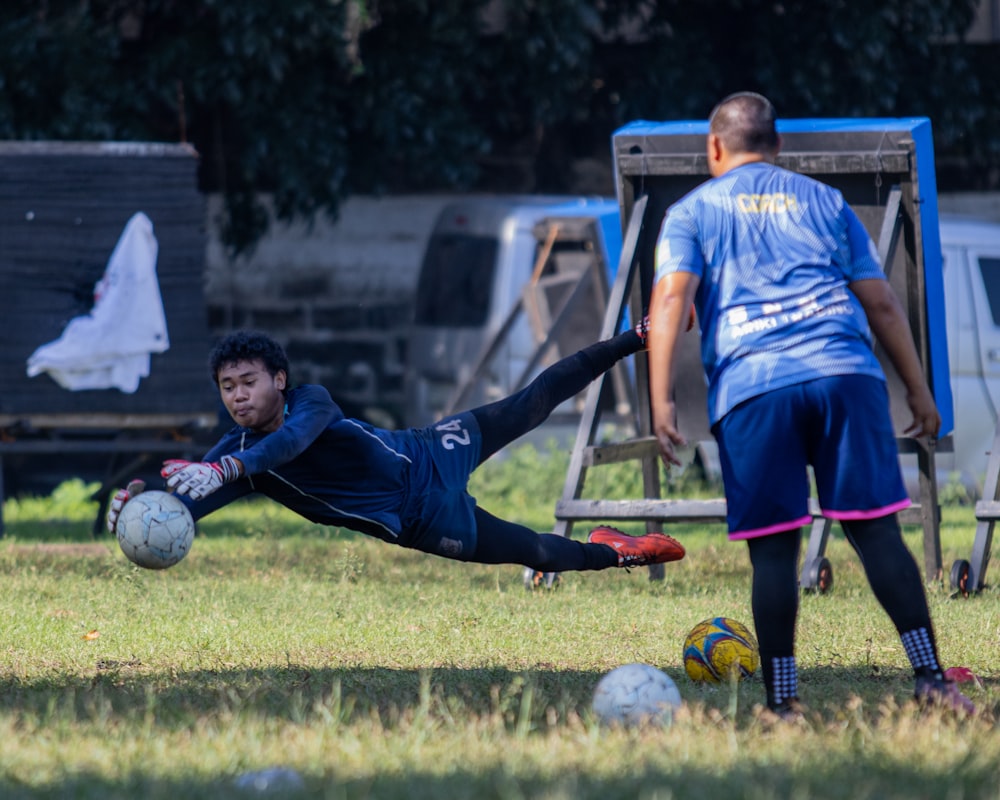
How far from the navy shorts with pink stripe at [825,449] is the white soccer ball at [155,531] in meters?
1.88

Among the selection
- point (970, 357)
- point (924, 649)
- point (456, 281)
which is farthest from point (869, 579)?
point (456, 281)

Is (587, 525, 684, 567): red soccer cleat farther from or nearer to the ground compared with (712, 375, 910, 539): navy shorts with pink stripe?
nearer to the ground

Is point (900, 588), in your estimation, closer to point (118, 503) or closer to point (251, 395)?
point (251, 395)

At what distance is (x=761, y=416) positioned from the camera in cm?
457

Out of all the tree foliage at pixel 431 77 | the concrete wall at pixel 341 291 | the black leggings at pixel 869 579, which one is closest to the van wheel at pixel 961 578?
the black leggings at pixel 869 579

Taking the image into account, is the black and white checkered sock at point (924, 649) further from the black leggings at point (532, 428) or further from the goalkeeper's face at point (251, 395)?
the goalkeeper's face at point (251, 395)

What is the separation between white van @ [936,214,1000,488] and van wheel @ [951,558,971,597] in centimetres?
454

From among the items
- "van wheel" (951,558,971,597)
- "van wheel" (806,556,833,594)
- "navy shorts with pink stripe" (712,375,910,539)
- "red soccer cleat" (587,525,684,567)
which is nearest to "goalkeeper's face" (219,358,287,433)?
"red soccer cleat" (587,525,684,567)

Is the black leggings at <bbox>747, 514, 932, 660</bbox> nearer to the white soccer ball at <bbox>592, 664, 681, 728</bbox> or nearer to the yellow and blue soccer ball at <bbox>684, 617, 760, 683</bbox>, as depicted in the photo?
the white soccer ball at <bbox>592, 664, 681, 728</bbox>

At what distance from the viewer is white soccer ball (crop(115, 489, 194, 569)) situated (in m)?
5.18

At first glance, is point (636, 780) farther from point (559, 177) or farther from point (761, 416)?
point (559, 177)

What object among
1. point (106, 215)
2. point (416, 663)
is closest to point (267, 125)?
point (106, 215)

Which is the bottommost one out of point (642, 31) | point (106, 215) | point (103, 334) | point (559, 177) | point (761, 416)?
point (761, 416)

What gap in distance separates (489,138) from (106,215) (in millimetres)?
4801
